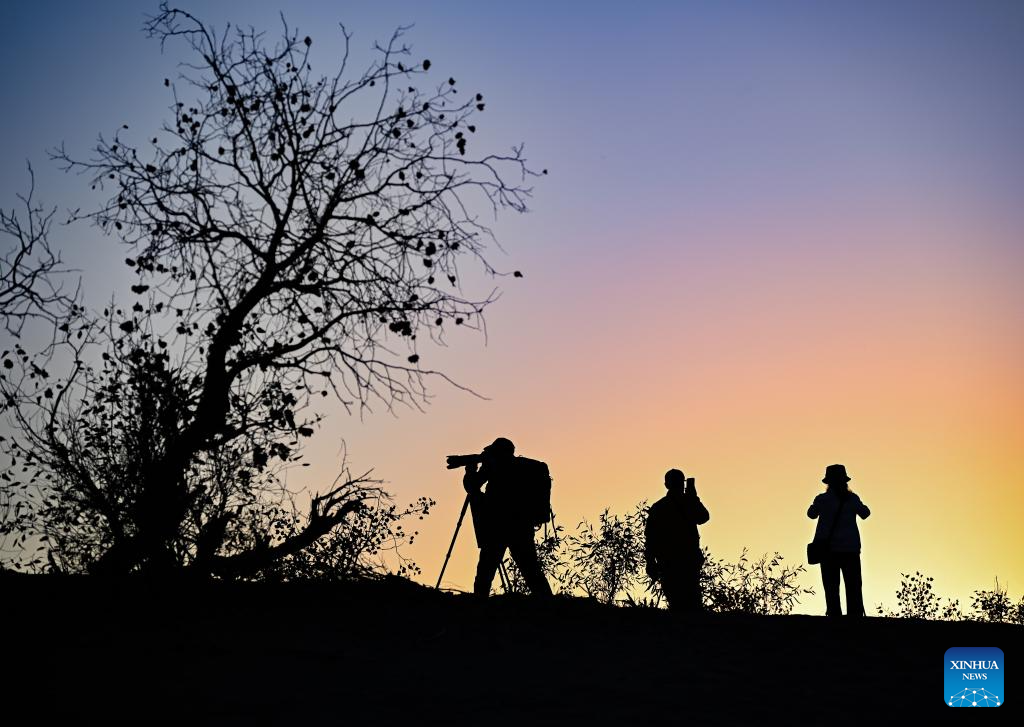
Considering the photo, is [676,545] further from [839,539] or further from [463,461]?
[463,461]

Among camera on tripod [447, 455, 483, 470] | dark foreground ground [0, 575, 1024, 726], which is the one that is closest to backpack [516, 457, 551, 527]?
camera on tripod [447, 455, 483, 470]

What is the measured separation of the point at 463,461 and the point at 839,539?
5395 millimetres

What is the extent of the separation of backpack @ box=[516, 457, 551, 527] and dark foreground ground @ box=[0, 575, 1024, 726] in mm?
1633

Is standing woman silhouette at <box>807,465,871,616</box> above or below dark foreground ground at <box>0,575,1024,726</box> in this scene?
above

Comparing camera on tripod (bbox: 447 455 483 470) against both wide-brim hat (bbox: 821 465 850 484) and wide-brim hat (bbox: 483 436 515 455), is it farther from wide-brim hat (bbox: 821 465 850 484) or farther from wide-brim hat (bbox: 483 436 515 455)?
wide-brim hat (bbox: 821 465 850 484)

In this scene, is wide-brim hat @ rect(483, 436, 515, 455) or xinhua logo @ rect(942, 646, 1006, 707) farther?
wide-brim hat @ rect(483, 436, 515, 455)

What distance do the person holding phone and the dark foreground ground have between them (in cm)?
225

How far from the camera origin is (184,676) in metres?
8.70

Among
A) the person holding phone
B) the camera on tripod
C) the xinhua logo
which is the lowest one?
the xinhua logo

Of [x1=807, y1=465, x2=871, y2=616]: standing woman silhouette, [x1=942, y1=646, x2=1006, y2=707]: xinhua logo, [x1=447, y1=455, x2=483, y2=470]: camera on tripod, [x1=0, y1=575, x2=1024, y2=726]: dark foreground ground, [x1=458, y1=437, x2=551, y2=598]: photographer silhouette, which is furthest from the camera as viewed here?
[x1=807, y1=465, x2=871, y2=616]: standing woman silhouette

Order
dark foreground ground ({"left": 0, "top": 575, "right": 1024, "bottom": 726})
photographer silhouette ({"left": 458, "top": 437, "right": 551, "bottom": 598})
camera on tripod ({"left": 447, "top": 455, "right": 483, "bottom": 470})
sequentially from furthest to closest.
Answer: camera on tripod ({"left": 447, "top": 455, "right": 483, "bottom": 470}), photographer silhouette ({"left": 458, "top": 437, "right": 551, "bottom": 598}), dark foreground ground ({"left": 0, "top": 575, "right": 1024, "bottom": 726})

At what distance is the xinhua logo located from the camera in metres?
8.98

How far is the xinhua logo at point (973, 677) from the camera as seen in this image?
353 inches

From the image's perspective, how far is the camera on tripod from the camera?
46.3 ft
